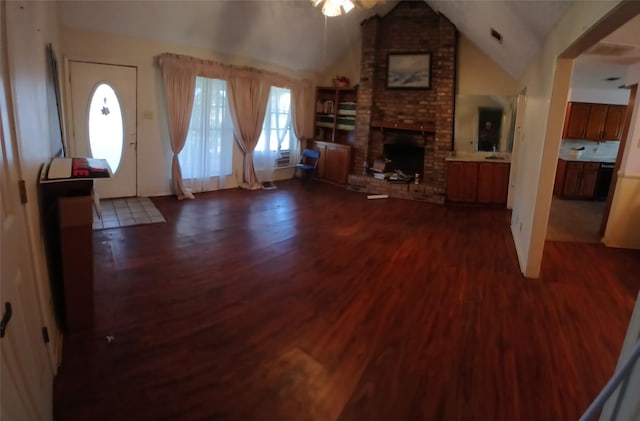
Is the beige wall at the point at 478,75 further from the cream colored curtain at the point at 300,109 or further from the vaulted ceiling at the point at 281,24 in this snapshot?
the cream colored curtain at the point at 300,109

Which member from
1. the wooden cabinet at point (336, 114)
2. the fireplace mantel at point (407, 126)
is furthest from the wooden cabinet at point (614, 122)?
the wooden cabinet at point (336, 114)

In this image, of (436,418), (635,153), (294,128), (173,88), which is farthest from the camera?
(294,128)

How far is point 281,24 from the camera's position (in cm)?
609

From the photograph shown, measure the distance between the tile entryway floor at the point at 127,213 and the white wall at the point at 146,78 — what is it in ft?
1.26

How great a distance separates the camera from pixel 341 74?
8125 mm

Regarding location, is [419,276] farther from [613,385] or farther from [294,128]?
[294,128]

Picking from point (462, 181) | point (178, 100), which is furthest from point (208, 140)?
point (462, 181)

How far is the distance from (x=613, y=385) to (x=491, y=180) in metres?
5.67

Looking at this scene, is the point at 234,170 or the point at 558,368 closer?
the point at 558,368

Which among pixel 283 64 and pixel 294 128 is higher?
pixel 283 64

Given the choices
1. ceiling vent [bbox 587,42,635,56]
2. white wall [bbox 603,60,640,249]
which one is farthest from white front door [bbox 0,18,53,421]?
white wall [bbox 603,60,640,249]

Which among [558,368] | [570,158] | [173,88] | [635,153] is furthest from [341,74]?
[558,368]

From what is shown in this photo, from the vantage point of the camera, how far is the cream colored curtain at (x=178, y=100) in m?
5.49

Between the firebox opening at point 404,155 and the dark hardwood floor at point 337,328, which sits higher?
the firebox opening at point 404,155
